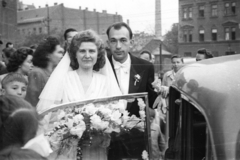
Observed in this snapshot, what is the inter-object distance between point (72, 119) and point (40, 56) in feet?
7.10

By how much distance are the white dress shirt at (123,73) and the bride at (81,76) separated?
314 mm

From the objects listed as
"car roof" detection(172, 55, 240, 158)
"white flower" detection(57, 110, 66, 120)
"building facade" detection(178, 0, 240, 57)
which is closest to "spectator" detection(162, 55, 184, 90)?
"building facade" detection(178, 0, 240, 57)

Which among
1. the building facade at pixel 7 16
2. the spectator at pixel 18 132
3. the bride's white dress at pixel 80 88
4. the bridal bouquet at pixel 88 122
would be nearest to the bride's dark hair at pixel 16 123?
the spectator at pixel 18 132

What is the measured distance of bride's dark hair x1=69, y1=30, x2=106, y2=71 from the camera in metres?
3.06

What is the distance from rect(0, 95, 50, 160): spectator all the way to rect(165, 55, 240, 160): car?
2.99 ft

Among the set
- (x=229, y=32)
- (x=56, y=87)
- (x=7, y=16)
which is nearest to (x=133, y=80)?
(x=56, y=87)

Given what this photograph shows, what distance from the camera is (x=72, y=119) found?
7.18 ft

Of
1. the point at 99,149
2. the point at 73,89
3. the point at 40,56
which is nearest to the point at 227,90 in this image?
the point at 99,149

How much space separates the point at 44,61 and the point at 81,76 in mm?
1229

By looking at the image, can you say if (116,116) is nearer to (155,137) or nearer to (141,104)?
(141,104)

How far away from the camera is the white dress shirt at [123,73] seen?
11.6 ft

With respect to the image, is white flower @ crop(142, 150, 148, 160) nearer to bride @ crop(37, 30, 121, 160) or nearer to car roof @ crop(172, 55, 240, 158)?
car roof @ crop(172, 55, 240, 158)

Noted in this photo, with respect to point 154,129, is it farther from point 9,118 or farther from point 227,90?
point 9,118

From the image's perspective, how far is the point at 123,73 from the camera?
3.58 metres
